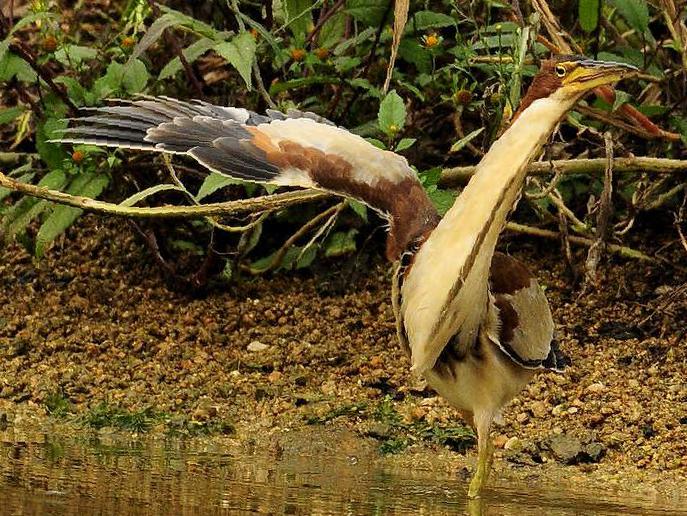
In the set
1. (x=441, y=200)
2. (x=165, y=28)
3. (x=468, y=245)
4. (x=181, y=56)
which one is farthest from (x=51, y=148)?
(x=468, y=245)

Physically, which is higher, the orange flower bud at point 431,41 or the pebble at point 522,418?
the orange flower bud at point 431,41

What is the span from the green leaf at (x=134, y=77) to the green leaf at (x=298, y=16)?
24.4 inches

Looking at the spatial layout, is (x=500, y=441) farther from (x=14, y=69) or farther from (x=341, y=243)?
(x=14, y=69)

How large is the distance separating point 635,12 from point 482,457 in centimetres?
207

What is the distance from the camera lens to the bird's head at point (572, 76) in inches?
156

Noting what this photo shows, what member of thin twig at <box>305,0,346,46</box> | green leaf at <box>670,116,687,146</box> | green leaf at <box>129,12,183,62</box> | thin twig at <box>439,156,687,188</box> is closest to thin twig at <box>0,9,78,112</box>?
green leaf at <box>129,12,183,62</box>

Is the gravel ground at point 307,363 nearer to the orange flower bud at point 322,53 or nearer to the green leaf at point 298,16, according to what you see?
the orange flower bud at point 322,53

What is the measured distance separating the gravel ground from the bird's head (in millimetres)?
1553

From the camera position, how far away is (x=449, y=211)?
4.11 meters

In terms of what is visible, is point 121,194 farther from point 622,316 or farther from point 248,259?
point 622,316

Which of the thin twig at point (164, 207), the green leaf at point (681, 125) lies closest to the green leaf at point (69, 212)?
the thin twig at point (164, 207)

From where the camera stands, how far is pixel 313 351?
Result: 6.25 meters

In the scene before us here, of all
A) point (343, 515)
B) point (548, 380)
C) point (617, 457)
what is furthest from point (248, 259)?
point (343, 515)

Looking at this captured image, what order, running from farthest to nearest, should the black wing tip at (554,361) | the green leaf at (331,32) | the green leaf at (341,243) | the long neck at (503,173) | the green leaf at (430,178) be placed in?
the green leaf at (341,243) → the green leaf at (331,32) → the green leaf at (430,178) → the black wing tip at (554,361) → the long neck at (503,173)
